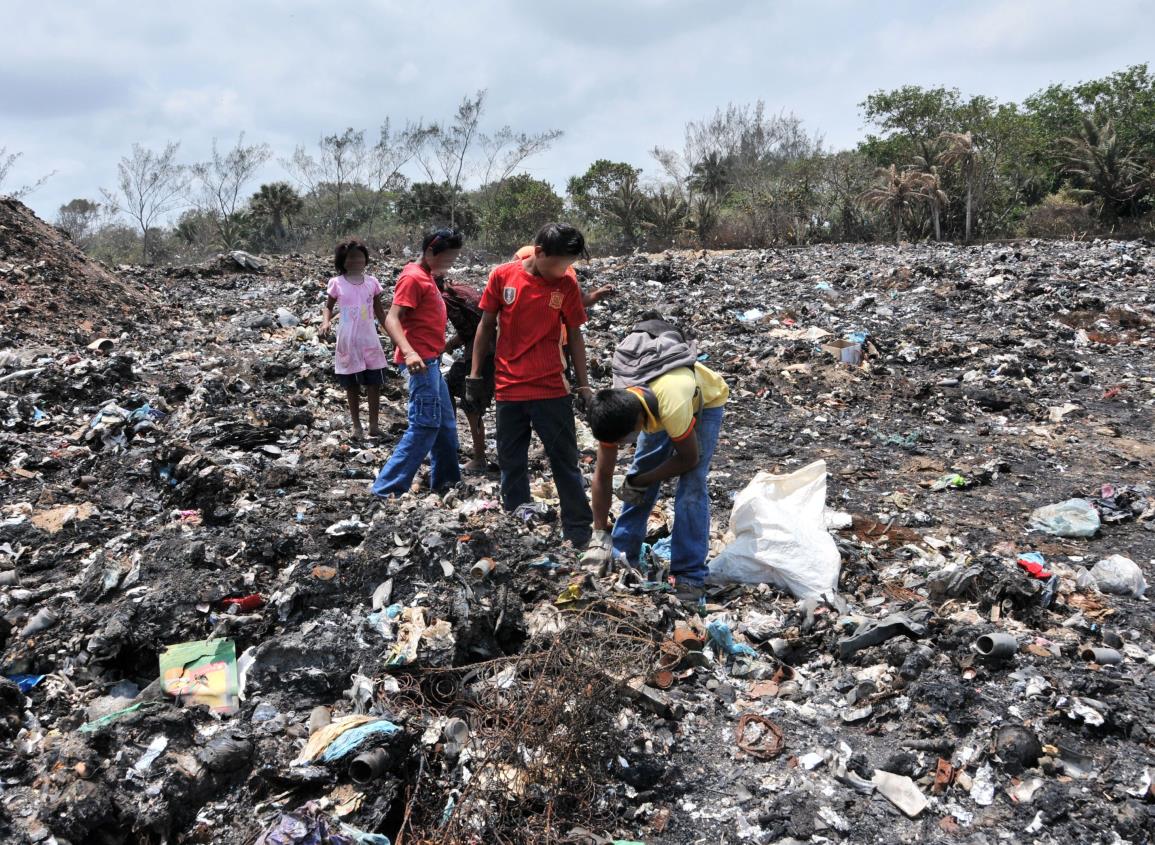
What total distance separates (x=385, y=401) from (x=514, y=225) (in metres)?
16.5

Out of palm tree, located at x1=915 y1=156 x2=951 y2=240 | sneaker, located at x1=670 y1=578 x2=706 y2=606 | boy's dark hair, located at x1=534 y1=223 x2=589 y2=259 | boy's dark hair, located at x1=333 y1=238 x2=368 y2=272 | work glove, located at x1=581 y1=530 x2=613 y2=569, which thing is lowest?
sneaker, located at x1=670 y1=578 x2=706 y2=606

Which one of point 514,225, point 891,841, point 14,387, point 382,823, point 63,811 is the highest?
point 514,225

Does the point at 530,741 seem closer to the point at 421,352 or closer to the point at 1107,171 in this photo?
the point at 421,352

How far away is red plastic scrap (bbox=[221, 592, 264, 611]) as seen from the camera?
2631 millimetres

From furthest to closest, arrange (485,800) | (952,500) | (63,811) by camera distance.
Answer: (952,500) → (485,800) → (63,811)

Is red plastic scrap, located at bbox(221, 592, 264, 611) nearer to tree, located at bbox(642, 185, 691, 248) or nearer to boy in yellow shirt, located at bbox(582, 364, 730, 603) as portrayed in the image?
boy in yellow shirt, located at bbox(582, 364, 730, 603)

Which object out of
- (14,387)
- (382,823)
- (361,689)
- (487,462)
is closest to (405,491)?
(487,462)

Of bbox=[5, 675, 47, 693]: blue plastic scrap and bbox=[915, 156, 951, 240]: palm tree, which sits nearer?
bbox=[5, 675, 47, 693]: blue plastic scrap

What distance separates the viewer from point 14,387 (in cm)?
567

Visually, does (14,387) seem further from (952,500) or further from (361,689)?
(952,500)

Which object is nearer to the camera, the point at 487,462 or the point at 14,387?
the point at 487,462

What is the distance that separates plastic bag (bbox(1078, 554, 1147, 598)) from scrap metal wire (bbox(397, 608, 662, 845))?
2084 mm

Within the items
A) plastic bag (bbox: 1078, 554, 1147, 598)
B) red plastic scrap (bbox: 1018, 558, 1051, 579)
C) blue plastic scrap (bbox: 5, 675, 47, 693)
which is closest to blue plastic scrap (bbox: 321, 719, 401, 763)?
blue plastic scrap (bbox: 5, 675, 47, 693)

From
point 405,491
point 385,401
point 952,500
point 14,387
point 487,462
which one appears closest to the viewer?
point 405,491
